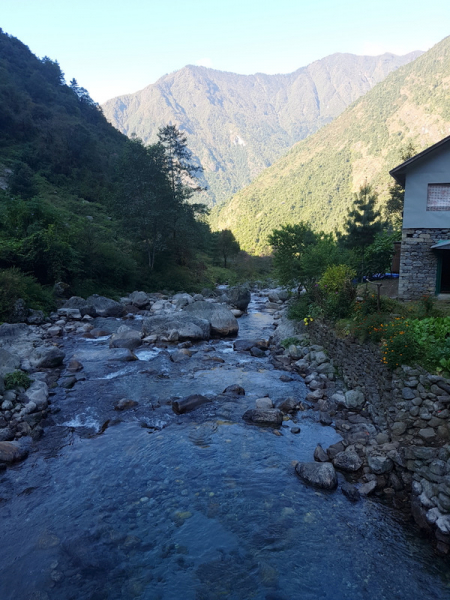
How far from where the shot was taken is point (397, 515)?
786 centimetres

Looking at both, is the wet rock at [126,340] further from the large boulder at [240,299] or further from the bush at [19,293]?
the large boulder at [240,299]

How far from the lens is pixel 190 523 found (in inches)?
307

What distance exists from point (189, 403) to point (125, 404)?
2.12m

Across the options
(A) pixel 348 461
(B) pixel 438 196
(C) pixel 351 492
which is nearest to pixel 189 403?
(A) pixel 348 461

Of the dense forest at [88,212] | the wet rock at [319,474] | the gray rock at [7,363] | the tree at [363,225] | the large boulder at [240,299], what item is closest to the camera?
the wet rock at [319,474]

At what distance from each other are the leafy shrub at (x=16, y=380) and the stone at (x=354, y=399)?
10.7m

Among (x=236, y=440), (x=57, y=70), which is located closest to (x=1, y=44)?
(x=57, y=70)

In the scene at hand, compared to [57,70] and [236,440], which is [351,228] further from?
[57,70]

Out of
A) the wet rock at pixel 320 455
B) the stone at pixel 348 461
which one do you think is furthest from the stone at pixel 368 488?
the wet rock at pixel 320 455

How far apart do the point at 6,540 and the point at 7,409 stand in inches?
200

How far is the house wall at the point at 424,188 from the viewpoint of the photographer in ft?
59.1

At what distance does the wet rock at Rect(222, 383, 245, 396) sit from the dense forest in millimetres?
14088

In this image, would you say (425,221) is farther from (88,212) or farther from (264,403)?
(88,212)

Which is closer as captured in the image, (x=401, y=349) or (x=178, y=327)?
(x=401, y=349)
